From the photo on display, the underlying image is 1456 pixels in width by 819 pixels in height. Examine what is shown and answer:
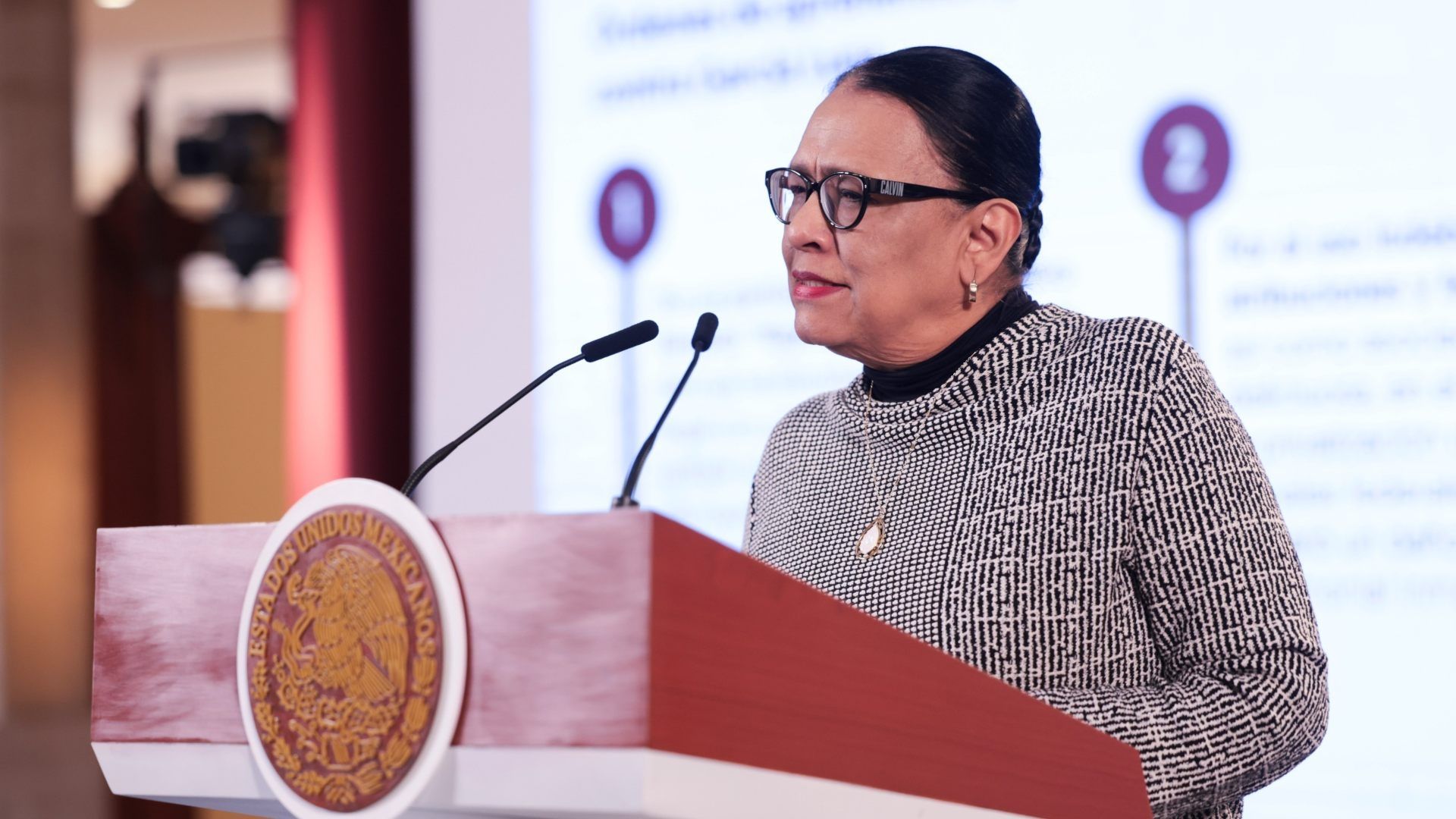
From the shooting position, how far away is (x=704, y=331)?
55.2 inches

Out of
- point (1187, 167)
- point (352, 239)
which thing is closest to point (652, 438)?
point (1187, 167)

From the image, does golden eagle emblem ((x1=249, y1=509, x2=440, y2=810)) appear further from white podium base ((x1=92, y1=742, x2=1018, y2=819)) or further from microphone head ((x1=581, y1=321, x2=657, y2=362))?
microphone head ((x1=581, y1=321, x2=657, y2=362))

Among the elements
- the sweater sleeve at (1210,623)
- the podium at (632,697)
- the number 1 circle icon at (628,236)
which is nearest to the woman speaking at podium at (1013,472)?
the sweater sleeve at (1210,623)

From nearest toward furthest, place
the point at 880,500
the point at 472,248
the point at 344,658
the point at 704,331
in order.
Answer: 1. the point at 344,658
2. the point at 704,331
3. the point at 880,500
4. the point at 472,248

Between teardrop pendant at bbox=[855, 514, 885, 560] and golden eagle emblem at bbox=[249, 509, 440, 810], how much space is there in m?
0.70

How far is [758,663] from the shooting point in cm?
93

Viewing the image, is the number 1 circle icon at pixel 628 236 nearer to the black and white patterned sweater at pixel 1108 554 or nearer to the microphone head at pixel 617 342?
the black and white patterned sweater at pixel 1108 554

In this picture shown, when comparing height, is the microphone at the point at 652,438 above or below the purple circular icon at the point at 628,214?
below

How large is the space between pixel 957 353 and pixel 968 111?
9.8 inches

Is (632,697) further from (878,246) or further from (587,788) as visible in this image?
(878,246)

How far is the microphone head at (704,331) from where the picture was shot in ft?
4.57

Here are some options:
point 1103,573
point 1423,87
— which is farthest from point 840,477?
point 1423,87

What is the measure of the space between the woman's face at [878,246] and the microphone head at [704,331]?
22 centimetres

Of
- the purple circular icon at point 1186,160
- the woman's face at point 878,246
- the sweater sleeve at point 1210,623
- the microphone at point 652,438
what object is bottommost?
the sweater sleeve at point 1210,623
